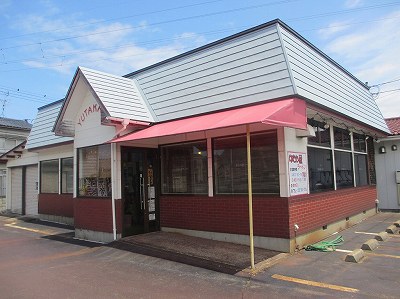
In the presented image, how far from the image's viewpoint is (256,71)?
8352 millimetres

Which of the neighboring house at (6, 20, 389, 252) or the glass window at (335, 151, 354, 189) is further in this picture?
the glass window at (335, 151, 354, 189)

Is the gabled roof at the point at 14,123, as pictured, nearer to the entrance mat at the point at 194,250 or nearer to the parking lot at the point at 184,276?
the parking lot at the point at 184,276

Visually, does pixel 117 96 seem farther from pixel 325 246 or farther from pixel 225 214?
pixel 325 246

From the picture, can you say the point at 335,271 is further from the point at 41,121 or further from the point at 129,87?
the point at 41,121

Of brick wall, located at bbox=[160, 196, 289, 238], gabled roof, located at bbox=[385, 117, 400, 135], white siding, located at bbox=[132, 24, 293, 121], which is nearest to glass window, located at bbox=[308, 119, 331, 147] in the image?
white siding, located at bbox=[132, 24, 293, 121]

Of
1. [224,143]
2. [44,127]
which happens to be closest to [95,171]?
[224,143]

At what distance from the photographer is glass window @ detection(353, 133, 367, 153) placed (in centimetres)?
1315

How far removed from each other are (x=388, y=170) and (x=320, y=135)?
22.6 feet

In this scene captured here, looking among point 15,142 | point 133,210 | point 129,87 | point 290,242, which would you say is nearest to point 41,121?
point 129,87

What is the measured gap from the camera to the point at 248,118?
267 inches

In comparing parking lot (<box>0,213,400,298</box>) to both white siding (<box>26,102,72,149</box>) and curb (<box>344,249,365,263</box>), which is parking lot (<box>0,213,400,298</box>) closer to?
curb (<box>344,249,365,263</box>)

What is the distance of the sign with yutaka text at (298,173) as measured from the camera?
8.06m

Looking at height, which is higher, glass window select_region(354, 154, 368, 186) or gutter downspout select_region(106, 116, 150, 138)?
gutter downspout select_region(106, 116, 150, 138)

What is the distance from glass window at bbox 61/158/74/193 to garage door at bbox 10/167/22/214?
4.99m
